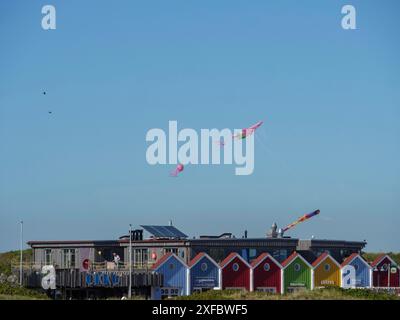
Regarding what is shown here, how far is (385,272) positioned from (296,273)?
9.67 meters

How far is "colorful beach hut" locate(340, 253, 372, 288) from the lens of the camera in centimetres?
9506

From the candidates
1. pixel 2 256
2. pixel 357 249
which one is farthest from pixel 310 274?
pixel 2 256

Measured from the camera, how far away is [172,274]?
89.4 meters

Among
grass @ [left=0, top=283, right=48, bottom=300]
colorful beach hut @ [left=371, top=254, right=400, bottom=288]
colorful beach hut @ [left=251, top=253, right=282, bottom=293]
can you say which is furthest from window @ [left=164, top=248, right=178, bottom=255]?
grass @ [left=0, top=283, right=48, bottom=300]

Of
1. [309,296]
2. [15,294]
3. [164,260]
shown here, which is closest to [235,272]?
[164,260]

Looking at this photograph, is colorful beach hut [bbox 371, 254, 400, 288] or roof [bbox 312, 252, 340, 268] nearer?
roof [bbox 312, 252, 340, 268]

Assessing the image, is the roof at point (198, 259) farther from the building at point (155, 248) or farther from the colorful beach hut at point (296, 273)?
the colorful beach hut at point (296, 273)

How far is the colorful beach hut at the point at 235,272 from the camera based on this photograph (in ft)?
297

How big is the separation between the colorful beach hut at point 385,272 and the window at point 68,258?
89.1ft

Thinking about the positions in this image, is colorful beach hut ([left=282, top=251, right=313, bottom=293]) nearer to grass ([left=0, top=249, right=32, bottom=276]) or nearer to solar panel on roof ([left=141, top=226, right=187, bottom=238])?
solar panel on roof ([left=141, top=226, right=187, bottom=238])

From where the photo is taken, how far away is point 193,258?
3637 inches

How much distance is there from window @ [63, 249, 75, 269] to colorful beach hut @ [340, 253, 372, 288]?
951 inches

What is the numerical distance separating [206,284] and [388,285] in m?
18.3
